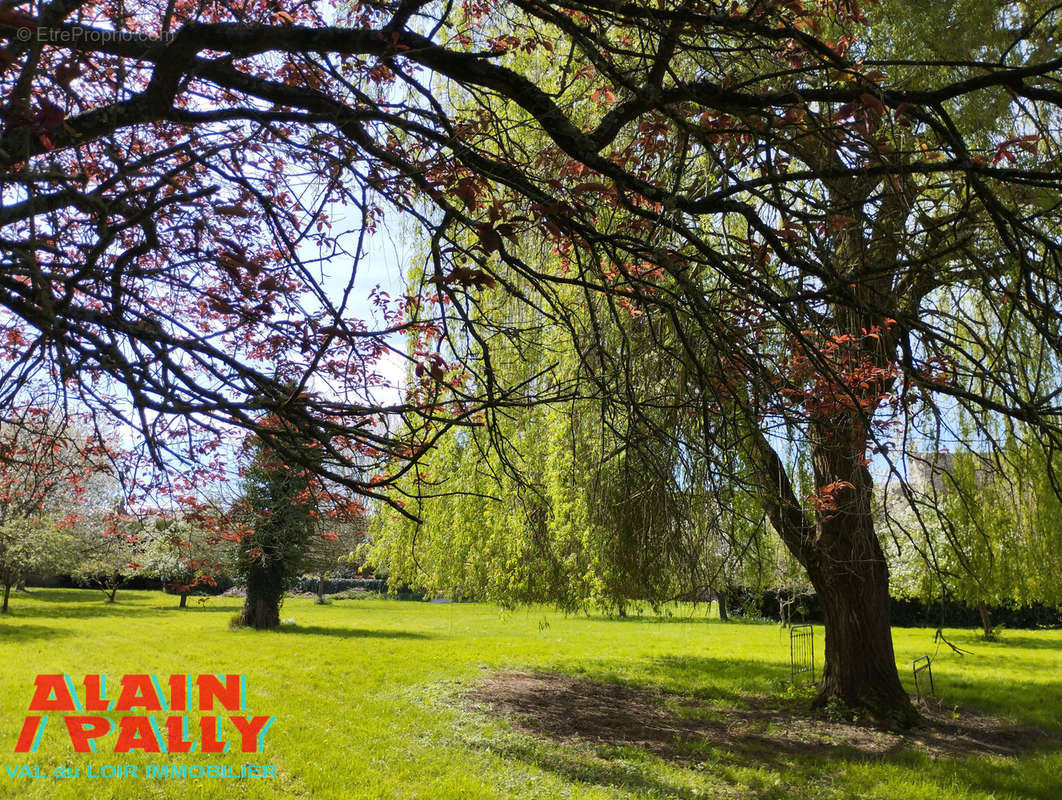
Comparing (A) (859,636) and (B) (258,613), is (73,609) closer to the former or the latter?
(B) (258,613)

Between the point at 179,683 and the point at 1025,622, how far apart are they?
791 inches

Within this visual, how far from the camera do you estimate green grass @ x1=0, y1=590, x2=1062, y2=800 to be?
5.20m

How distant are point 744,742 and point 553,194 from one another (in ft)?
19.1

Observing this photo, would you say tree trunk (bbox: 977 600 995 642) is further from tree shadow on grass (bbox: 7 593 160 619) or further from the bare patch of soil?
tree shadow on grass (bbox: 7 593 160 619)

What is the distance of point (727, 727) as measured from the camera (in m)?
7.33

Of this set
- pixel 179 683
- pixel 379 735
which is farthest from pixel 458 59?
pixel 179 683

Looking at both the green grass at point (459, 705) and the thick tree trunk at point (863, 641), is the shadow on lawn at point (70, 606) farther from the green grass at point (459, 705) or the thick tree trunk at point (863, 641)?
the thick tree trunk at point (863, 641)

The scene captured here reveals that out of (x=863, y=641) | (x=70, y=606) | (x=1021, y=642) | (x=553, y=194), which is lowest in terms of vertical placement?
(x=70, y=606)

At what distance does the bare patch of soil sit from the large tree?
12.0 feet

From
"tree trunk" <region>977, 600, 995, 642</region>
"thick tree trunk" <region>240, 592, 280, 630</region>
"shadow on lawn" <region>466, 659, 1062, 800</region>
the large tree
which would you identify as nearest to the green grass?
"shadow on lawn" <region>466, 659, 1062, 800</region>

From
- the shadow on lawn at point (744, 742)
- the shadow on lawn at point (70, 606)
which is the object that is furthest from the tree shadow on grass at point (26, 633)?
the shadow on lawn at point (744, 742)

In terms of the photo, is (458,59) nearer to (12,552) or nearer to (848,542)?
(848,542)

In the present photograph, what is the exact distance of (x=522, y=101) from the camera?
7.20 feet

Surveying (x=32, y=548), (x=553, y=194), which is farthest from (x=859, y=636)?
(x=32, y=548)
